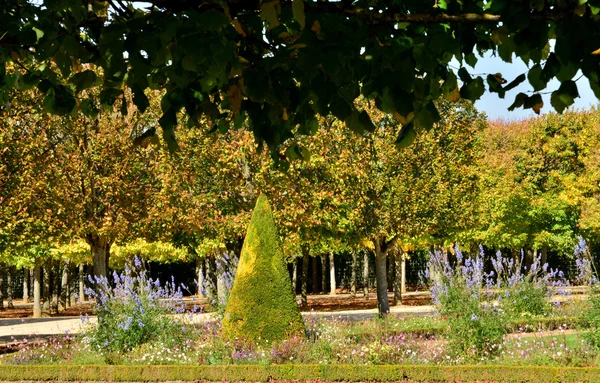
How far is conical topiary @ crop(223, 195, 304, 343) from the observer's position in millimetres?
12273

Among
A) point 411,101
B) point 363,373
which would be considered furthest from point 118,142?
point 411,101

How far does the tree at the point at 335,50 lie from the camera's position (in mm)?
3592

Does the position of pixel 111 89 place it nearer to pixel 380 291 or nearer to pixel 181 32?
pixel 181 32

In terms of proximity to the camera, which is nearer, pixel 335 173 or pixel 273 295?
pixel 273 295

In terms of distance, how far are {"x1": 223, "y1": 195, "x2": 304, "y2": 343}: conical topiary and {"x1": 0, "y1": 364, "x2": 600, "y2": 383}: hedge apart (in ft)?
4.89

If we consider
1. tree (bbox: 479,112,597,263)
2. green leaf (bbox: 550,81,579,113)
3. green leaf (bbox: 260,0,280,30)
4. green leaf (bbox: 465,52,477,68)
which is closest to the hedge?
green leaf (bbox: 465,52,477,68)

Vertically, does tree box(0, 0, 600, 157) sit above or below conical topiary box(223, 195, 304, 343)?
above

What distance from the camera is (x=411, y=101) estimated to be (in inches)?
144

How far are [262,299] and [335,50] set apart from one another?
364 inches

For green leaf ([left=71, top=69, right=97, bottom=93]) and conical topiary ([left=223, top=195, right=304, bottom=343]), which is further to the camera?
conical topiary ([left=223, top=195, right=304, bottom=343])

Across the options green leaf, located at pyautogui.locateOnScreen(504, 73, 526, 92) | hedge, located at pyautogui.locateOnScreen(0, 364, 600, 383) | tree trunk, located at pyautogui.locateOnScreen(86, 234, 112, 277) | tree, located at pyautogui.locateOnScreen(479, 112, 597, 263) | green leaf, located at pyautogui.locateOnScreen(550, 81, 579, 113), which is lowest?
hedge, located at pyautogui.locateOnScreen(0, 364, 600, 383)

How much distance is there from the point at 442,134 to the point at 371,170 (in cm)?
277

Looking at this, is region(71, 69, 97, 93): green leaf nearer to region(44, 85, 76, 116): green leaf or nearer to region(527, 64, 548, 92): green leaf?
region(44, 85, 76, 116): green leaf

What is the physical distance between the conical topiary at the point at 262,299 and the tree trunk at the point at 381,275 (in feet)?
32.8
